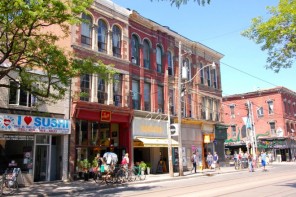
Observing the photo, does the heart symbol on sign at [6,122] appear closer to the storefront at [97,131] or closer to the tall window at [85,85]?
the storefront at [97,131]

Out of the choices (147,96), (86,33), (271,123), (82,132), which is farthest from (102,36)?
(271,123)

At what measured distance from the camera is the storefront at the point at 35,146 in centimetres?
1847

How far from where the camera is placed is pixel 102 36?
82.0ft

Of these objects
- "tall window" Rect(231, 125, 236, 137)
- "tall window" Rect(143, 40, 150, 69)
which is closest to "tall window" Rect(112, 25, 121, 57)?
"tall window" Rect(143, 40, 150, 69)

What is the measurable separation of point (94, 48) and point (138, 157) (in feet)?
33.1

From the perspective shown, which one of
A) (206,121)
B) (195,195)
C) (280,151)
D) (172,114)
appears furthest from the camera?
(280,151)

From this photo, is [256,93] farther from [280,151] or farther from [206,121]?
[206,121]

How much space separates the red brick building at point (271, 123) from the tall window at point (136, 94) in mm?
28638

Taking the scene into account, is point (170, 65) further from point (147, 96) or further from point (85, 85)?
point (85, 85)

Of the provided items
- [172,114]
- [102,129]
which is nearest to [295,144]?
[172,114]

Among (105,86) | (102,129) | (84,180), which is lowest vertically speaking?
(84,180)

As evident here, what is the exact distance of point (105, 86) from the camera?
24469 mm

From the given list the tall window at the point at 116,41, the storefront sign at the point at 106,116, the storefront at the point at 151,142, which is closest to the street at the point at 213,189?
the storefront sign at the point at 106,116

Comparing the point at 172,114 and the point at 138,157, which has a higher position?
the point at 172,114
